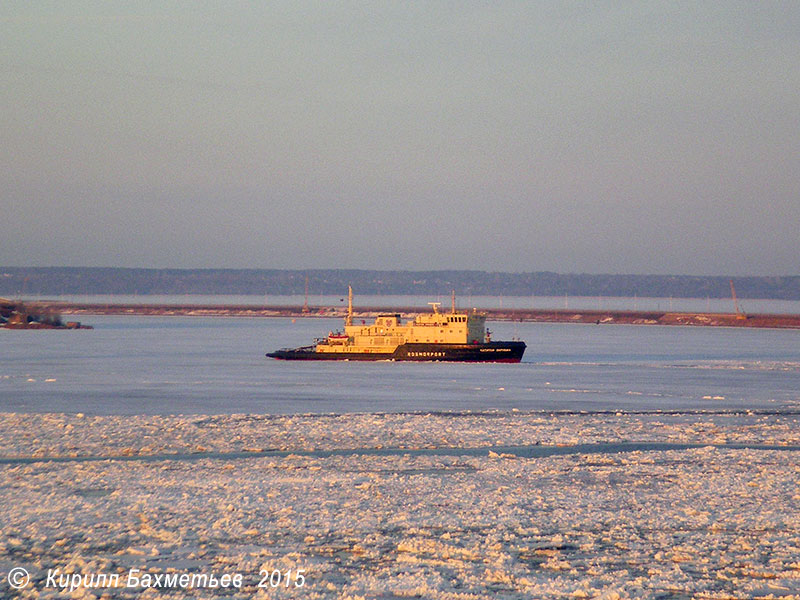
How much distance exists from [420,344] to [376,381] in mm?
18359

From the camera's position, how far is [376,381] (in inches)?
1583

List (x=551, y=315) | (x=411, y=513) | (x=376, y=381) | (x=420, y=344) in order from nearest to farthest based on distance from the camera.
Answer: (x=411, y=513)
(x=376, y=381)
(x=420, y=344)
(x=551, y=315)

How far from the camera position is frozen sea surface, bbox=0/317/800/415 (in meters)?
28.6

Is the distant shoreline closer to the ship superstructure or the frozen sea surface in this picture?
the ship superstructure

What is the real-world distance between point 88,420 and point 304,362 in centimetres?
3297

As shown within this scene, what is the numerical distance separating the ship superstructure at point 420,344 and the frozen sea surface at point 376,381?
253cm

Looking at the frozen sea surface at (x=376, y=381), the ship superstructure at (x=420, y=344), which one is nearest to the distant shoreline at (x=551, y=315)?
the ship superstructure at (x=420, y=344)

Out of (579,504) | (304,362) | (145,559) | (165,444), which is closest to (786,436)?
(579,504)

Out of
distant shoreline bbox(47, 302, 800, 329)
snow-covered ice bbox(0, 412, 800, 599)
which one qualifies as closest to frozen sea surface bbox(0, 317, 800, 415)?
snow-covered ice bbox(0, 412, 800, 599)

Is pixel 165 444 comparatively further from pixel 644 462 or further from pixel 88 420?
pixel 644 462

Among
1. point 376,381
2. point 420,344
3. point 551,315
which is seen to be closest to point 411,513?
point 376,381

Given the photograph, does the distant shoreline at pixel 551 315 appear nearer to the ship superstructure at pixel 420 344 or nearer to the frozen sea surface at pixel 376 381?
the ship superstructure at pixel 420 344

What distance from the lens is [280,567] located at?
9938 millimetres

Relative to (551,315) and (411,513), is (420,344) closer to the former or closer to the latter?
(411,513)
